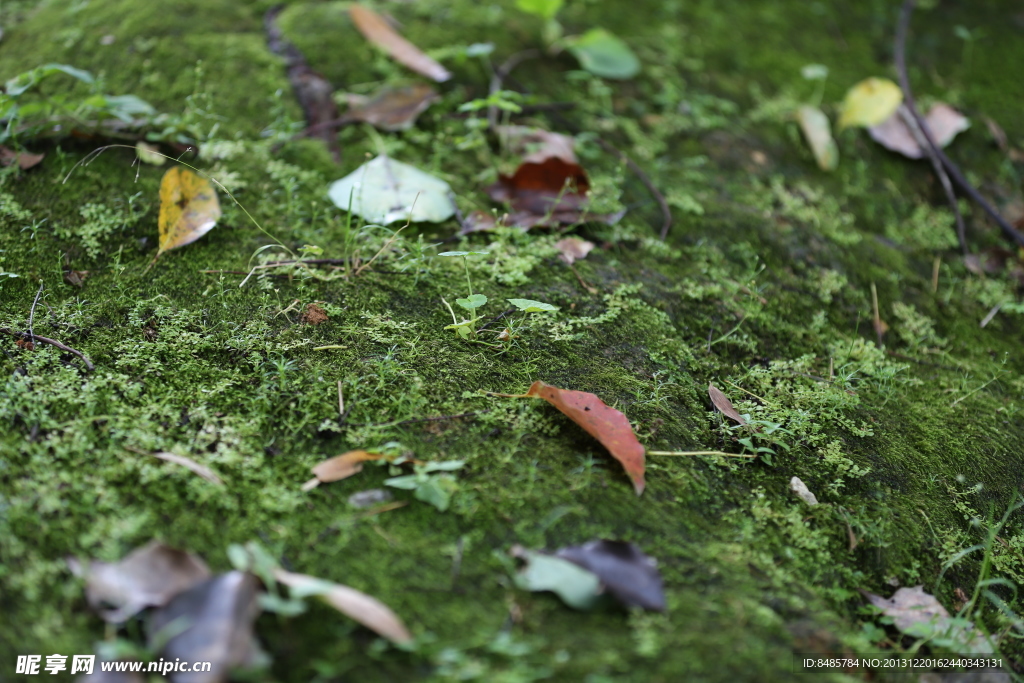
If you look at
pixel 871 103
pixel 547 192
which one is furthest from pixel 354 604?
pixel 871 103

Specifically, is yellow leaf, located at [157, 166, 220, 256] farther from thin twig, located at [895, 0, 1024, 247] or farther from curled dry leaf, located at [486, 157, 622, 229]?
thin twig, located at [895, 0, 1024, 247]

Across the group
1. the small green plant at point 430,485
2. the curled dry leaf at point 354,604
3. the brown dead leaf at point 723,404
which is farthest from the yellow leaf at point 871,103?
the curled dry leaf at point 354,604

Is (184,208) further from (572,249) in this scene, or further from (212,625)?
(212,625)

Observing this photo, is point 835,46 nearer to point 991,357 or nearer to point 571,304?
point 991,357

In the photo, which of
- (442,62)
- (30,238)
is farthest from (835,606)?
(442,62)

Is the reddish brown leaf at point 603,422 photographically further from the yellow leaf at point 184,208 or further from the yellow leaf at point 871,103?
the yellow leaf at point 871,103

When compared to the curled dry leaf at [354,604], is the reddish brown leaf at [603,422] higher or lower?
lower
